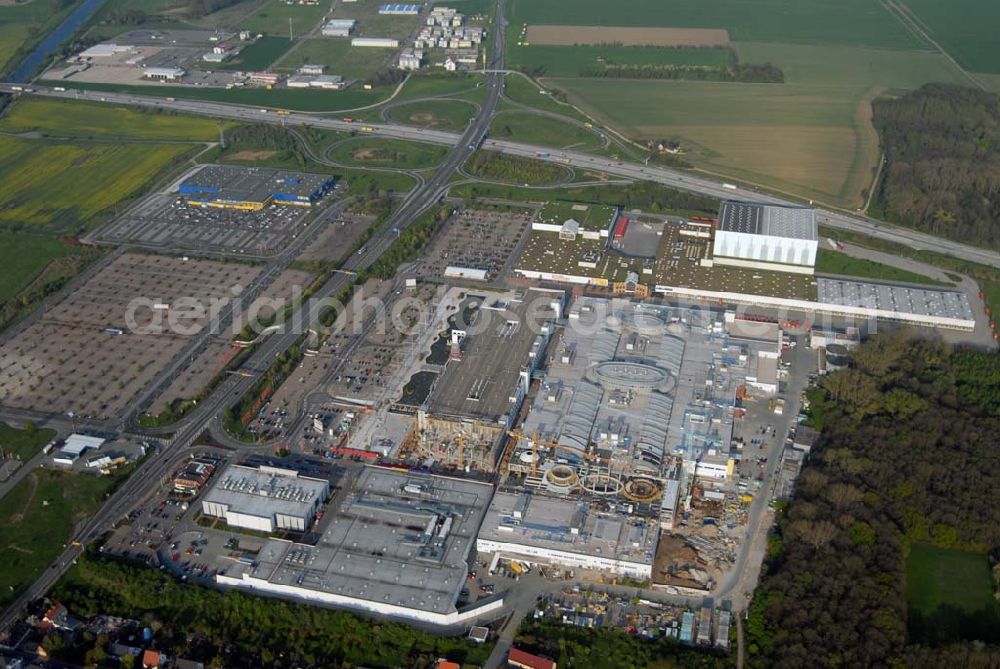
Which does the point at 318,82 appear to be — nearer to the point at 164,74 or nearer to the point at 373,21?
the point at 164,74

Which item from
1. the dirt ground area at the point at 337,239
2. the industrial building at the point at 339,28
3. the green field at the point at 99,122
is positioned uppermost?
the industrial building at the point at 339,28

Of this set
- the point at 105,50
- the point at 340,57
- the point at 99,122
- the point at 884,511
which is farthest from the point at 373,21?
the point at 884,511

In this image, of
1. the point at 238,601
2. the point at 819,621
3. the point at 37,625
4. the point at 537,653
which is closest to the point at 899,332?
the point at 819,621

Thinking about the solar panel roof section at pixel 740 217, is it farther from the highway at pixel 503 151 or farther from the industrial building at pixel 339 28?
the industrial building at pixel 339 28

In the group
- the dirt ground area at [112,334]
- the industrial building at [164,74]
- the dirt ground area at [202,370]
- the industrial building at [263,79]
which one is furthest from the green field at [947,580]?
the industrial building at [164,74]

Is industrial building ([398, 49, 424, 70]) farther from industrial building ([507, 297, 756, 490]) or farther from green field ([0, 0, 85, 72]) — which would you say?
industrial building ([507, 297, 756, 490])

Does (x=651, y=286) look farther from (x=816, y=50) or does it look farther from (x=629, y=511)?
(x=816, y=50)
